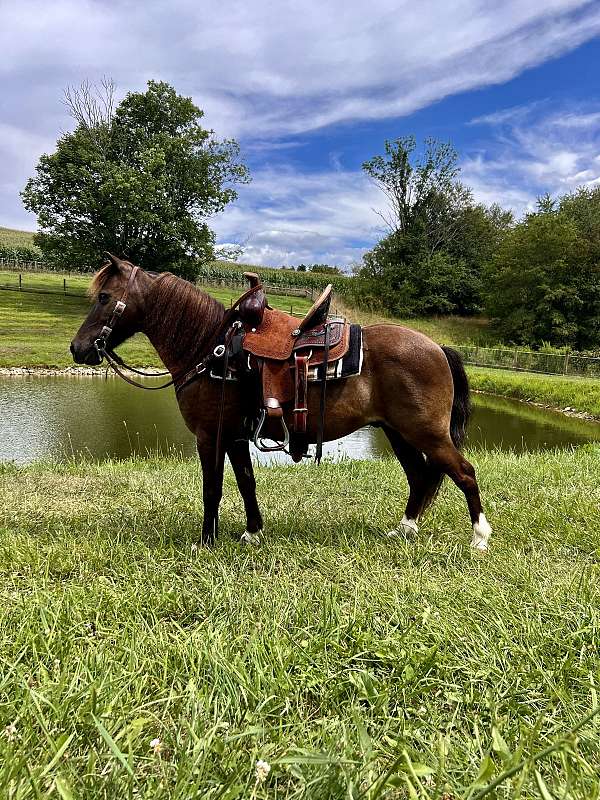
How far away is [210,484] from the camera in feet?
11.0

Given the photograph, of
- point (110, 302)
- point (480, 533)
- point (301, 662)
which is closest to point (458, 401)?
point (480, 533)

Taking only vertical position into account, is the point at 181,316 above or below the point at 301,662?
above

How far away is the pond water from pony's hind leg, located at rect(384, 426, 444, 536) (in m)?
3.18

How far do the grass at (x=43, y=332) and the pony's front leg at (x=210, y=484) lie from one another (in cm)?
1707

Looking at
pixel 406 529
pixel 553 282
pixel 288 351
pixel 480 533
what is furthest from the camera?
pixel 553 282

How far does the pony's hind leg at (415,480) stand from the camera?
11.6 feet

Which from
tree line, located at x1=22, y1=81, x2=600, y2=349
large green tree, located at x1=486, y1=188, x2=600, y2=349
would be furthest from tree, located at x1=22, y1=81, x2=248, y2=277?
large green tree, located at x1=486, y1=188, x2=600, y2=349

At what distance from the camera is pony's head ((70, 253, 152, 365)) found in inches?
130

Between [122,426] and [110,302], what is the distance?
24.7 ft

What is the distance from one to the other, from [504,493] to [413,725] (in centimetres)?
336

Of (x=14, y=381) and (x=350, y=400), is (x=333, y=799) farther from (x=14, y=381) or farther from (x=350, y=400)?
(x=14, y=381)

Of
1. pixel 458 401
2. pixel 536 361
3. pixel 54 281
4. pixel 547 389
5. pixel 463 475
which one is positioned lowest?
pixel 547 389

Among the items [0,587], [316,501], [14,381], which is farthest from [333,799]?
[14,381]

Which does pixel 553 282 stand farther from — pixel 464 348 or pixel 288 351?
pixel 288 351
